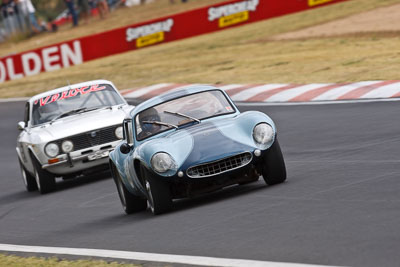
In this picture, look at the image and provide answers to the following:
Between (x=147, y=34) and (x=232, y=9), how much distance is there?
310 cm

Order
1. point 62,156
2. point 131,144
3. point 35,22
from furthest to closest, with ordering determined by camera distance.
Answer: point 35,22 → point 62,156 → point 131,144

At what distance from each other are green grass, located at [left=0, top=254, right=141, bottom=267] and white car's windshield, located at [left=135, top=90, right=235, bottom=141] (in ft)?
7.15

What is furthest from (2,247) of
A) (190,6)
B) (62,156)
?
(190,6)

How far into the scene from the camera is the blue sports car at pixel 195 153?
29.4ft

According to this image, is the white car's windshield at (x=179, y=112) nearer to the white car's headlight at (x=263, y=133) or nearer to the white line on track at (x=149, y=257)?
the white car's headlight at (x=263, y=133)

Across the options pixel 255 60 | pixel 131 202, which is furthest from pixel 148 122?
pixel 255 60

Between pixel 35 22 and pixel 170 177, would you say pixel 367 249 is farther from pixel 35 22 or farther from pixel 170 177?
pixel 35 22

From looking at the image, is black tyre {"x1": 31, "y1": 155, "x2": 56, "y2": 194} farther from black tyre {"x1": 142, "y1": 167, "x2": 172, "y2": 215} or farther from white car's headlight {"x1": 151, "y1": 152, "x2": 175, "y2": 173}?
white car's headlight {"x1": 151, "y1": 152, "x2": 175, "y2": 173}

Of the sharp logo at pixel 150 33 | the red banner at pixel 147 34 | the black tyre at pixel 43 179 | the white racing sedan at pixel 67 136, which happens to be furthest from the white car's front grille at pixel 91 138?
the sharp logo at pixel 150 33

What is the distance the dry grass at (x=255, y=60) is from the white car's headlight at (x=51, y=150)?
738 centimetres

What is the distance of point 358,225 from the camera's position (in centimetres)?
675

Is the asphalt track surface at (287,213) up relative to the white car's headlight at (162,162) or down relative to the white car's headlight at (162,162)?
down

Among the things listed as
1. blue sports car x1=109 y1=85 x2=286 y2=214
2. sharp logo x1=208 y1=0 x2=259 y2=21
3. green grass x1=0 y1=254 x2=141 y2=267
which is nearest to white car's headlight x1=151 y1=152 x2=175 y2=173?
blue sports car x1=109 y1=85 x2=286 y2=214

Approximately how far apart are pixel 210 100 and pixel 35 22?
1430 inches
